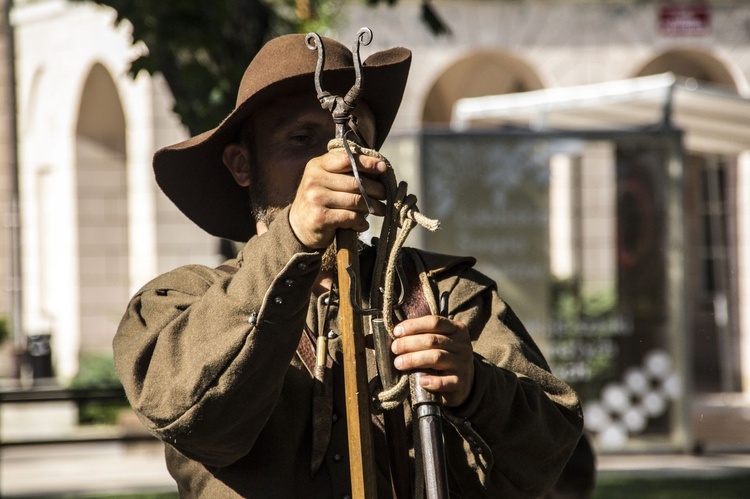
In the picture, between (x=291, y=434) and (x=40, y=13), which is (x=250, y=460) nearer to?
(x=291, y=434)

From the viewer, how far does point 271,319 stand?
7.15 feet

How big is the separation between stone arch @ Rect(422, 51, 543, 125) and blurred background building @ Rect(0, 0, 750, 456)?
3 centimetres

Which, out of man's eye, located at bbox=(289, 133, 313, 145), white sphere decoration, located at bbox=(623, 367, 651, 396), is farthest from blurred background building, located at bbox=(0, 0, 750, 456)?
man's eye, located at bbox=(289, 133, 313, 145)

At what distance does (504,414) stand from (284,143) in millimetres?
736

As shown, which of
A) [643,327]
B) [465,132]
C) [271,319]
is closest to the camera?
[271,319]

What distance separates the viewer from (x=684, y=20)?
596 inches

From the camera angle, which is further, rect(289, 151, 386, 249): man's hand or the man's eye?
the man's eye

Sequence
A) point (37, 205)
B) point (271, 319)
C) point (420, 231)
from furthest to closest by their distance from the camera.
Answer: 1. point (37, 205)
2. point (420, 231)
3. point (271, 319)

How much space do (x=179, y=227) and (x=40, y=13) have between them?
165 inches

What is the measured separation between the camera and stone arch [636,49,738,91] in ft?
50.3

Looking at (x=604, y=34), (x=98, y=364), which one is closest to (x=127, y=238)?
(x=98, y=364)

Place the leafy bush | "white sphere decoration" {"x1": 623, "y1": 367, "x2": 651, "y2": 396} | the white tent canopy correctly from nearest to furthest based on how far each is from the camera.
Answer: "white sphere decoration" {"x1": 623, "y1": 367, "x2": 651, "y2": 396}
the white tent canopy
the leafy bush

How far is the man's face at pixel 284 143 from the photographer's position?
2.52 m

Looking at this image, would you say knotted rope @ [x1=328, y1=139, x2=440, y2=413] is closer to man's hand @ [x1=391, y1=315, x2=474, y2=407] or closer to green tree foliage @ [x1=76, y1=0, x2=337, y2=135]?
man's hand @ [x1=391, y1=315, x2=474, y2=407]
